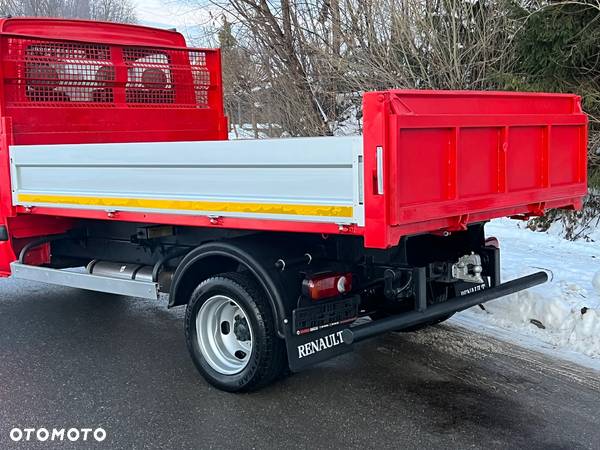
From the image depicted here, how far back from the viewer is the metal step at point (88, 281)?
17.6 ft

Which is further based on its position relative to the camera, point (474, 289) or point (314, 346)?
point (474, 289)

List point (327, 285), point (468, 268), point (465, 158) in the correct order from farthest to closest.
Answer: point (468, 268), point (327, 285), point (465, 158)

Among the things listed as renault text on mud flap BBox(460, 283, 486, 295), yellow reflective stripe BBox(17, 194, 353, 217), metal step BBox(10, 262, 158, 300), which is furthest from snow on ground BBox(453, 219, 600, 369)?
metal step BBox(10, 262, 158, 300)

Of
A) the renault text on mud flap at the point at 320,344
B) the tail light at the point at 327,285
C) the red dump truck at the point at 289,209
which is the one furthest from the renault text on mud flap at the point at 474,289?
the renault text on mud flap at the point at 320,344

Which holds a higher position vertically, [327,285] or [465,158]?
[465,158]

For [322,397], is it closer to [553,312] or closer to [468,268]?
[468,268]

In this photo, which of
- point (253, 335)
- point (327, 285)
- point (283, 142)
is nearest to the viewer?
point (283, 142)

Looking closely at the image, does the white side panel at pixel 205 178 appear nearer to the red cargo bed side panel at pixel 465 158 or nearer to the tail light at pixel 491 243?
the red cargo bed side panel at pixel 465 158

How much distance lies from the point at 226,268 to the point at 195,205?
59cm

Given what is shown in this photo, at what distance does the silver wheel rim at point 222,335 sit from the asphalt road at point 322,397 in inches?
8.2

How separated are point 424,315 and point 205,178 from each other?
165 cm

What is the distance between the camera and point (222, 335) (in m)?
4.91

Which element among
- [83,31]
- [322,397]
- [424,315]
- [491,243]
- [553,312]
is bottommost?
[322,397]

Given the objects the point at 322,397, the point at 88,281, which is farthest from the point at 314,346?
the point at 88,281
